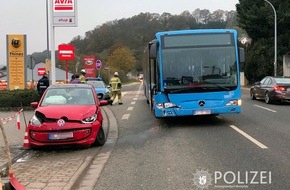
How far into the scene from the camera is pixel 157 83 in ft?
42.7

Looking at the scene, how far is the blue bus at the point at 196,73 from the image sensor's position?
1266 cm

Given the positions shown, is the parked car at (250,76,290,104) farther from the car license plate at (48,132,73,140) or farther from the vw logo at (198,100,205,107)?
the car license plate at (48,132,73,140)

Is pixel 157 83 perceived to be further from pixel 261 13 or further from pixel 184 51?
pixel 261 13

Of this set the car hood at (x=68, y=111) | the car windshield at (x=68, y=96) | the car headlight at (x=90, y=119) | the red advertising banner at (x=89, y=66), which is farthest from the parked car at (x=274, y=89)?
the red advertising banner at (x=89, y=66)

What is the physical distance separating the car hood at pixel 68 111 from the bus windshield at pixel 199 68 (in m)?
3.36

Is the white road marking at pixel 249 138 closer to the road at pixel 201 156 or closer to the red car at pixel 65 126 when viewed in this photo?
the road at pixel 201 156

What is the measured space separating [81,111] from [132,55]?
258 feet

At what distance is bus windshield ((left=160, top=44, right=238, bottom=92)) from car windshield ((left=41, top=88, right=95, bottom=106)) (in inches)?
107

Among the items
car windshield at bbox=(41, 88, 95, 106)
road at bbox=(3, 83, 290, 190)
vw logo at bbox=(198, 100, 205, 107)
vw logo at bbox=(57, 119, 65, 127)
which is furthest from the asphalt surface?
vw logo at bbox=(198, 100, 205, 107)

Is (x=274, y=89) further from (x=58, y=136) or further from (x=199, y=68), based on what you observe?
(x=58, y=136)

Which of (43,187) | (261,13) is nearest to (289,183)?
(43,187)

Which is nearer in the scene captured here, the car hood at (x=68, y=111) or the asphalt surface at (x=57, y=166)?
the asphalt surface at (x=57, y=166)

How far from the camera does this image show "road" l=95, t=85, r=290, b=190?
6.57 m

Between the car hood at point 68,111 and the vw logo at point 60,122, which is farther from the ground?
the car hood at point 68,111
